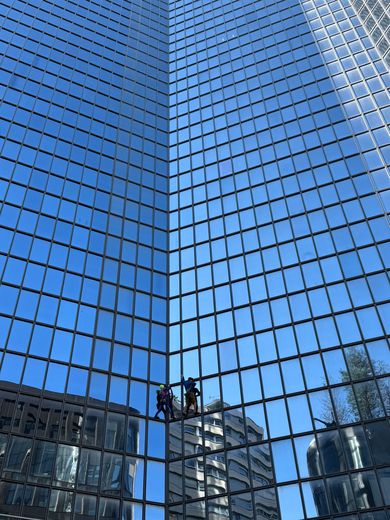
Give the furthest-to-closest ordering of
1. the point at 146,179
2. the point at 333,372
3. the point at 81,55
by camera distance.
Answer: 1. the point at 81,55
2. the point at 146,179
3. the point at 333,372

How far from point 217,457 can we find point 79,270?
13.3 meters

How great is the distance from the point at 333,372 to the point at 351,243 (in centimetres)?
843

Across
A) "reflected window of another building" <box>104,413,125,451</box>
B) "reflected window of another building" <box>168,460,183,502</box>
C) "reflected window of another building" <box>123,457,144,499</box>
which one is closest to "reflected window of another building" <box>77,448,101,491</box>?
"reflected window of another building" <box>104,413,125,451</box>

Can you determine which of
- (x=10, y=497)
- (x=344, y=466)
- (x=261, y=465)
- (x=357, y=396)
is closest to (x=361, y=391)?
(x=357, y=396)

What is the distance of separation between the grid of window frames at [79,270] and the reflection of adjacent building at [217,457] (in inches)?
43.6

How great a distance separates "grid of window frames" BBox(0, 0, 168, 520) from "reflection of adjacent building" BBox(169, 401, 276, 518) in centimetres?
111

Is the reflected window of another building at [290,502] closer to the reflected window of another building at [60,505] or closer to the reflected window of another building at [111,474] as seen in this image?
the reflected window of another building at [111,474]

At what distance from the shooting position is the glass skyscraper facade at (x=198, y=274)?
24562 mm

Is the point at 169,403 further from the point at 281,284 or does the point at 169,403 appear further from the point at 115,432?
the point at 281,284

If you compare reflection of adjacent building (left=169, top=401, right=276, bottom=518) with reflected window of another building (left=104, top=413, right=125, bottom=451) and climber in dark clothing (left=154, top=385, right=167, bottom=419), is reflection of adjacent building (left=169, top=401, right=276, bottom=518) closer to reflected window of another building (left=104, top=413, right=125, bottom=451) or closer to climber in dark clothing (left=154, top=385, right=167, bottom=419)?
climber in dark clothing (left=154, top=385, right=167, bottom=419)

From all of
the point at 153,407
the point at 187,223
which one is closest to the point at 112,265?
the point at 187,223

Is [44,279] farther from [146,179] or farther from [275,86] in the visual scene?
[275,86]

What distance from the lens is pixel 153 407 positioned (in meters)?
28.7

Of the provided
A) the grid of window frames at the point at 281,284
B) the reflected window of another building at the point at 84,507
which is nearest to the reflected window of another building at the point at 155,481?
the grid of window frames at the point at 281,284
